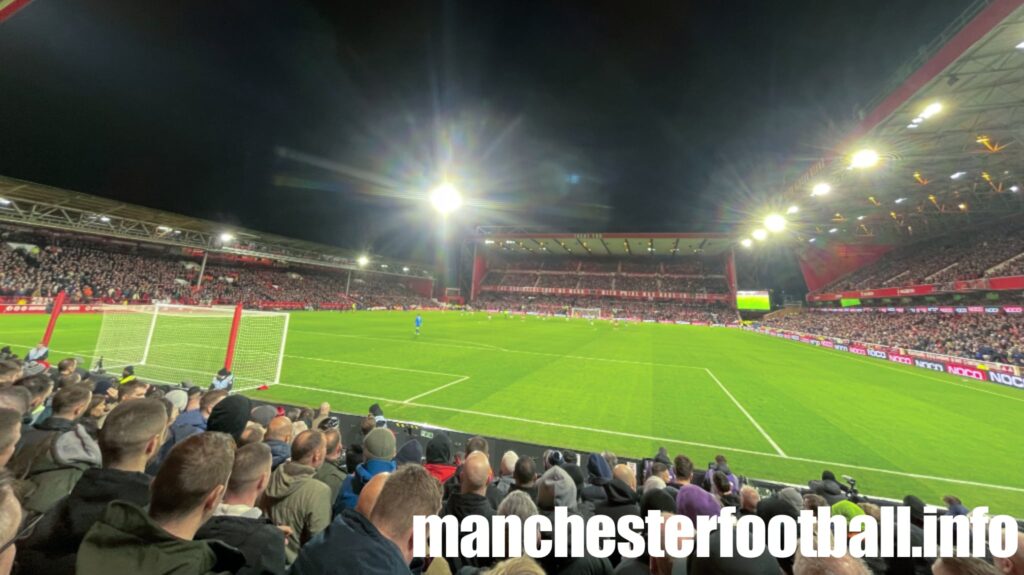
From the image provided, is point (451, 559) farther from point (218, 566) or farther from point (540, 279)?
point (540, 279)

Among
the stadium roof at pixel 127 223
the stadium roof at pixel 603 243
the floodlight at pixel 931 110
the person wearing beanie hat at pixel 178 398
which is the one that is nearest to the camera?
the person wearing beanie hat at pixel 178 398

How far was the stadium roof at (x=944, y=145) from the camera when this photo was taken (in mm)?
12711

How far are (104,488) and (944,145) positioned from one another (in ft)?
109

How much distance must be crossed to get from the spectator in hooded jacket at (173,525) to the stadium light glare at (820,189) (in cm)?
3455

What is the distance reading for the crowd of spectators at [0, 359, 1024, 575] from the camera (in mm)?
1527

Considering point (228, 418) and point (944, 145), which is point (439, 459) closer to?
point (228, 418)

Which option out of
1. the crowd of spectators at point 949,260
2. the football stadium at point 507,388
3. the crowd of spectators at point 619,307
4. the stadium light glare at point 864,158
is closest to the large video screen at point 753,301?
the crowd of spectators at point 619,307

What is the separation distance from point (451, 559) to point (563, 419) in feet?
24.7

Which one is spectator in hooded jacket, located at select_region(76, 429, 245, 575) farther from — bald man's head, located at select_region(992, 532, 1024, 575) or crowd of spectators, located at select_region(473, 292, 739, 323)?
crowd of spectators, located at select_region(473, 292, 739, 323)

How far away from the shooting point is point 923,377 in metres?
19.2

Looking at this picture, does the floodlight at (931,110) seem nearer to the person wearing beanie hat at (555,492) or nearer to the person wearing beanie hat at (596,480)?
the person wearing beanie hat at (596,480)

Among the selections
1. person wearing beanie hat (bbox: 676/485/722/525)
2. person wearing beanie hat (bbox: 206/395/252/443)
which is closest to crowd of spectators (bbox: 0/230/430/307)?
person wearing beanie hat (bbox: 206/395/252/443)

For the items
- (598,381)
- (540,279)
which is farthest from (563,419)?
(540,279)

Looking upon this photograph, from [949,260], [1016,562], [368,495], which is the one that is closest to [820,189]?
[949,260]
